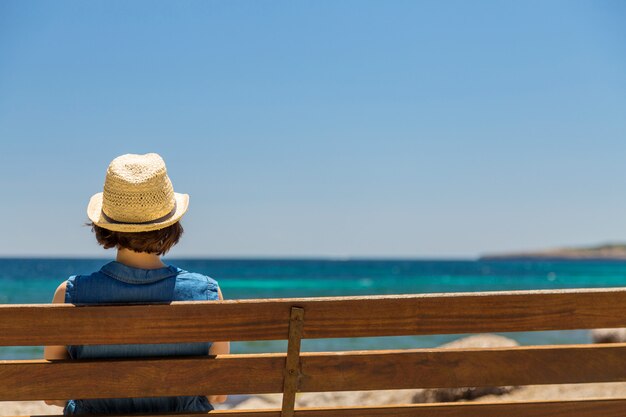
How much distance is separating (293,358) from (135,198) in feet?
2.76

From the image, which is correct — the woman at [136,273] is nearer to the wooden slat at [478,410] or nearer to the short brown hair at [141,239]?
the short brown hair at [141,239]

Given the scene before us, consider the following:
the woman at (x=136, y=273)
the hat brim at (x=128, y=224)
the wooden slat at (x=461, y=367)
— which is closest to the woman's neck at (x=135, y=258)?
the woman at (x=136, y=273)

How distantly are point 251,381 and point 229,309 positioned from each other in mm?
265

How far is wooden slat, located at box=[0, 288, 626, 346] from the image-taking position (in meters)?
2.47

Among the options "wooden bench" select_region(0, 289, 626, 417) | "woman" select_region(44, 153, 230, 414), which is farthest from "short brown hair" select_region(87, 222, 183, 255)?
"wooden bench" select_region(0, 289, 626, 417)

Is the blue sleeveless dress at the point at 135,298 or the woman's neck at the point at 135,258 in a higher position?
the woman's neck at the point at 135,258

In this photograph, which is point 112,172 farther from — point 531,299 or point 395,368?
point 531,299

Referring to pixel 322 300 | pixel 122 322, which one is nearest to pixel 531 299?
pixel 322 300

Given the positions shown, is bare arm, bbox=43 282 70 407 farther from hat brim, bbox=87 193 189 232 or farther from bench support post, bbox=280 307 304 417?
bench support post, bbox=280 307 304 417

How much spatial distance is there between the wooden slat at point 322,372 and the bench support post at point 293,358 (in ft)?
0.08

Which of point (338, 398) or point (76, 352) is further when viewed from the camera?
point (338, 398)

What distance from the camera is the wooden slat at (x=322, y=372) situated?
98.2 inches

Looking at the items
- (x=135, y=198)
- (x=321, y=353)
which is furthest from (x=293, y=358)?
(x=135, y=198)

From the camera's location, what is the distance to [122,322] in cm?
249
